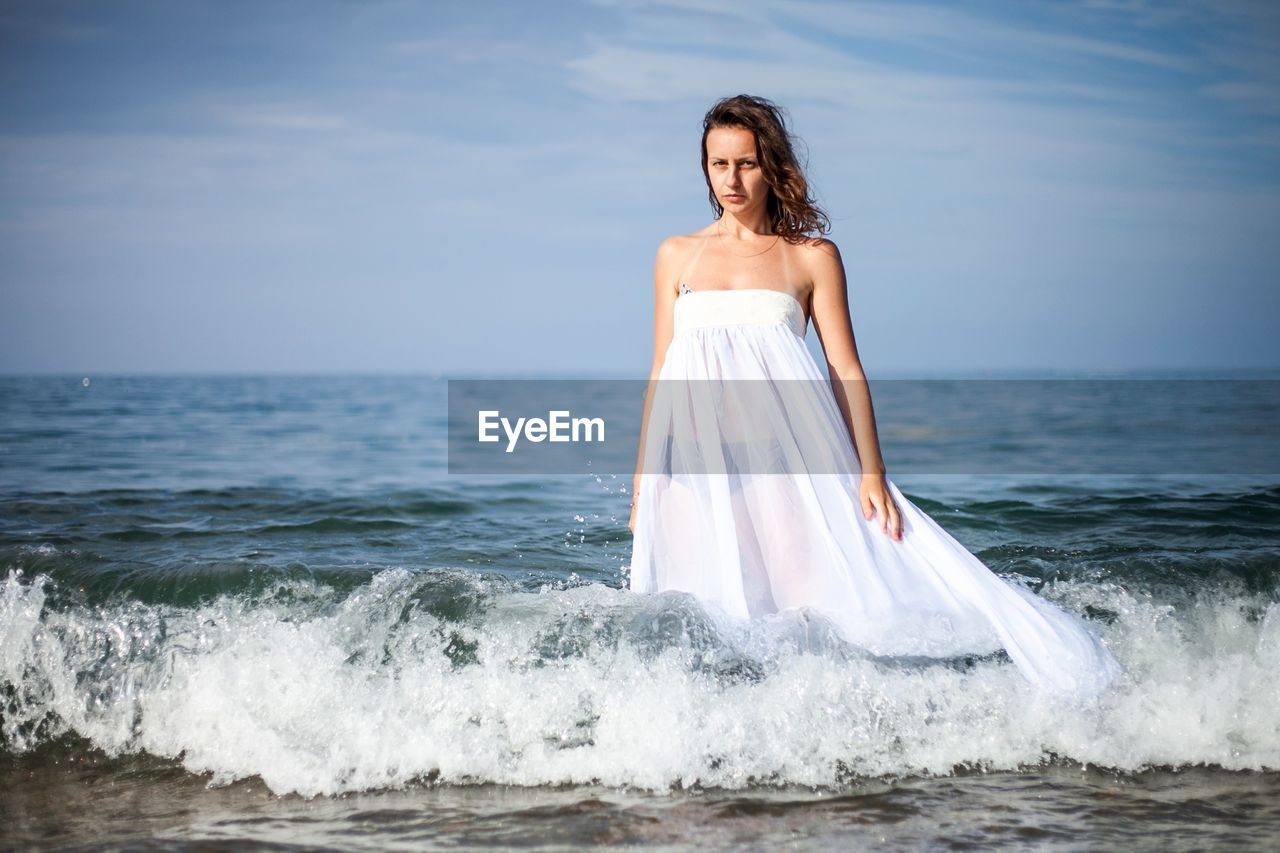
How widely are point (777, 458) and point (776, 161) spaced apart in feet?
3.70

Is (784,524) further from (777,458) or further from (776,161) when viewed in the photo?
(776,161)

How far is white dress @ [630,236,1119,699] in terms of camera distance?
374 centimetres

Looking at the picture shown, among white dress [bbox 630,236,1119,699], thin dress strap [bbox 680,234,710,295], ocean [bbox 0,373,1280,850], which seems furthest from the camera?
thin dress strap [bbox 680,234,710,295]

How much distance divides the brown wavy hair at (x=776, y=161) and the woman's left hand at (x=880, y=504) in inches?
38.1

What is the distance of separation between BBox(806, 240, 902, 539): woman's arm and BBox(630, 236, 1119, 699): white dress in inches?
2.1

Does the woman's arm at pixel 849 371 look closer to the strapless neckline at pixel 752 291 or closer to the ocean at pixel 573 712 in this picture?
the strapless neckline at pixel 752 291

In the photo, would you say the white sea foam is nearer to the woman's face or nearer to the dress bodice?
the dress bodice

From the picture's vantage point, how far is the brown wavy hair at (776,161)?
152 inches

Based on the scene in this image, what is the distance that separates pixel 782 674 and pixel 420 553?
3564 millimetres

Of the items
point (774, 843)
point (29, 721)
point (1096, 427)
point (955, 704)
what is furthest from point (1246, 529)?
point (1096, 427)

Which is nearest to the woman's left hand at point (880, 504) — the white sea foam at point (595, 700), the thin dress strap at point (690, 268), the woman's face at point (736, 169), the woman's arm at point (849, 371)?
the woman's arm at point (849, 371)

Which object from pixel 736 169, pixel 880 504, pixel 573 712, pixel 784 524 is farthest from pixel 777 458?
pixel 573 712

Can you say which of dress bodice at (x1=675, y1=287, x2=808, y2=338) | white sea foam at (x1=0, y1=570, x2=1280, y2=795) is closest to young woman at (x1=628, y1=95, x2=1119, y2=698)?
dress bodice at (x1=675, y1=287, x2=808, y2=338)

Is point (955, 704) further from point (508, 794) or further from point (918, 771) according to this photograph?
point (508, 794)
